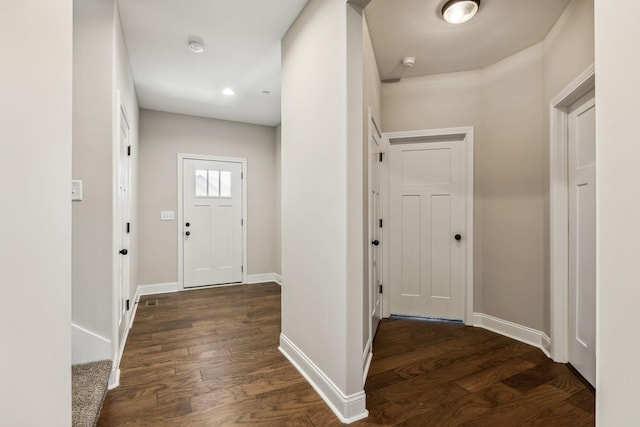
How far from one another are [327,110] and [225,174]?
3.34 m

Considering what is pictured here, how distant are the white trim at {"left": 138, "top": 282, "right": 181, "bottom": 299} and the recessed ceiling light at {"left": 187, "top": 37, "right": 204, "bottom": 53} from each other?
3213 millimetres

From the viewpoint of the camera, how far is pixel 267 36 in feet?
8.26

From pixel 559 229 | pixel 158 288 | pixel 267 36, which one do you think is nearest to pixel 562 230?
pixel 559 229

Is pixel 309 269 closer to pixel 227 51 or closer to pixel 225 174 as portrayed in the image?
pixel 227 51

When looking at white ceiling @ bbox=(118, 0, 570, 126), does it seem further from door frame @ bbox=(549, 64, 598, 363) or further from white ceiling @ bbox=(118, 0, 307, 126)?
door frame @ bbox=(549, 64, 598, 363)

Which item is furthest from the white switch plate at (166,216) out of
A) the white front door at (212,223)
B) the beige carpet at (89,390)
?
the beige carpet at (89,390)

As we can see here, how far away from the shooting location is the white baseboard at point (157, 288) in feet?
13.7

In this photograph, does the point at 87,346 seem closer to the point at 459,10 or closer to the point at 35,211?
the point at 35,211

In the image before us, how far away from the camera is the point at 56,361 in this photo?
0.93 metres

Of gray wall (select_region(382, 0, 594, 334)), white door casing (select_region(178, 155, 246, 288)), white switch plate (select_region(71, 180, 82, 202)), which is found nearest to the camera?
white switch plate (select_region(71, 180, 82, 202))

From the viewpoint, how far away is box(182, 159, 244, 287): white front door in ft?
14.8

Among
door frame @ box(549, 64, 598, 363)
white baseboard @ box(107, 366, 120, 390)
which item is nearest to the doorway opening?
door frame @ box(549, 64, 598, 363)

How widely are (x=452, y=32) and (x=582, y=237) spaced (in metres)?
1.84

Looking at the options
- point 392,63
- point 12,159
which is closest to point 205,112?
point 392,63
